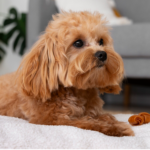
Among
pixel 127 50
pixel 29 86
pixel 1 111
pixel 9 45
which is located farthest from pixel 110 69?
pixel 9 45

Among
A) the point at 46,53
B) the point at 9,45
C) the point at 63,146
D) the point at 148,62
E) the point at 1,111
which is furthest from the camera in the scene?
the point at 9,45

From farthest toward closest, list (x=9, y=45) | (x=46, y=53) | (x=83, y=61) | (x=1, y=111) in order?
1. (x=9, y=45)
2. (x=1, y=111)
3. (x=46, y=53)
4. (x=83, y=61)

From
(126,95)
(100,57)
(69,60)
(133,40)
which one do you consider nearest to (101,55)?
(100,57)

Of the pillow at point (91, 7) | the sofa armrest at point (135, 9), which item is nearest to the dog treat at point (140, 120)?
the pillow at point (91, 7)

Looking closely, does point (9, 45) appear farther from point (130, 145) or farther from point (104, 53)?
point (130, 145)

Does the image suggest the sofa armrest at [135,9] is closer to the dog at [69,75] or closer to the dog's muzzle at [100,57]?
the dog at [69,75]

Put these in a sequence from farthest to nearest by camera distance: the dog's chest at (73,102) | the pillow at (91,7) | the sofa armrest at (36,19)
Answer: the pillow at (91,7) → the sofa armrest at (36,19) → the dog's chest at (73,102)

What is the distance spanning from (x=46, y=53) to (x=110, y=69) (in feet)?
1.09

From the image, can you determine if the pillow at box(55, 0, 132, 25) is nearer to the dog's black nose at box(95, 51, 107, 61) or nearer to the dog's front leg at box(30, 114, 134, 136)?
the dog's black nose at box(95, 51, 107, 61)

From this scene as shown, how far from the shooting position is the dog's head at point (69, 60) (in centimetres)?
104

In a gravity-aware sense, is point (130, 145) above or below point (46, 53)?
below

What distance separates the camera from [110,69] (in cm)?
109

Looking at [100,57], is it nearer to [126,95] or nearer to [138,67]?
[138,67]

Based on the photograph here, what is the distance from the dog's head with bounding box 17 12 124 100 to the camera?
1.04m
